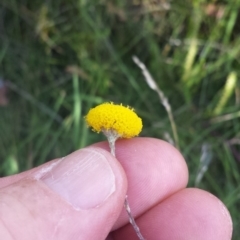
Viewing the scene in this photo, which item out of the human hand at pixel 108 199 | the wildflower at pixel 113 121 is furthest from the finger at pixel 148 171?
the wildflower at pixel 113 121

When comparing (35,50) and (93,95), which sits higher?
(35,50)

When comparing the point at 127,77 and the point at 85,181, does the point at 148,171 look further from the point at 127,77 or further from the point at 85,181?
the point at 127,77

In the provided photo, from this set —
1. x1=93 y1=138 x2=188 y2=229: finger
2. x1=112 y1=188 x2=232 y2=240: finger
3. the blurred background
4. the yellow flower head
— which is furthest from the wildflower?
the blurred background

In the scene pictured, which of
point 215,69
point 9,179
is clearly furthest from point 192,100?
point 9,179

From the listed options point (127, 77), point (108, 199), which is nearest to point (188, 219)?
point (108, 199)

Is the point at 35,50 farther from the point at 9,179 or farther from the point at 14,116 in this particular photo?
the point at 9,179

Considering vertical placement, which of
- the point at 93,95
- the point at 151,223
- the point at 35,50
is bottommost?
the point at 151,223

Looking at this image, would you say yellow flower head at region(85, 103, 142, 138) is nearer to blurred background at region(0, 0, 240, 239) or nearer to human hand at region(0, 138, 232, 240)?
human hand at region(0, 138, 232, 240)
